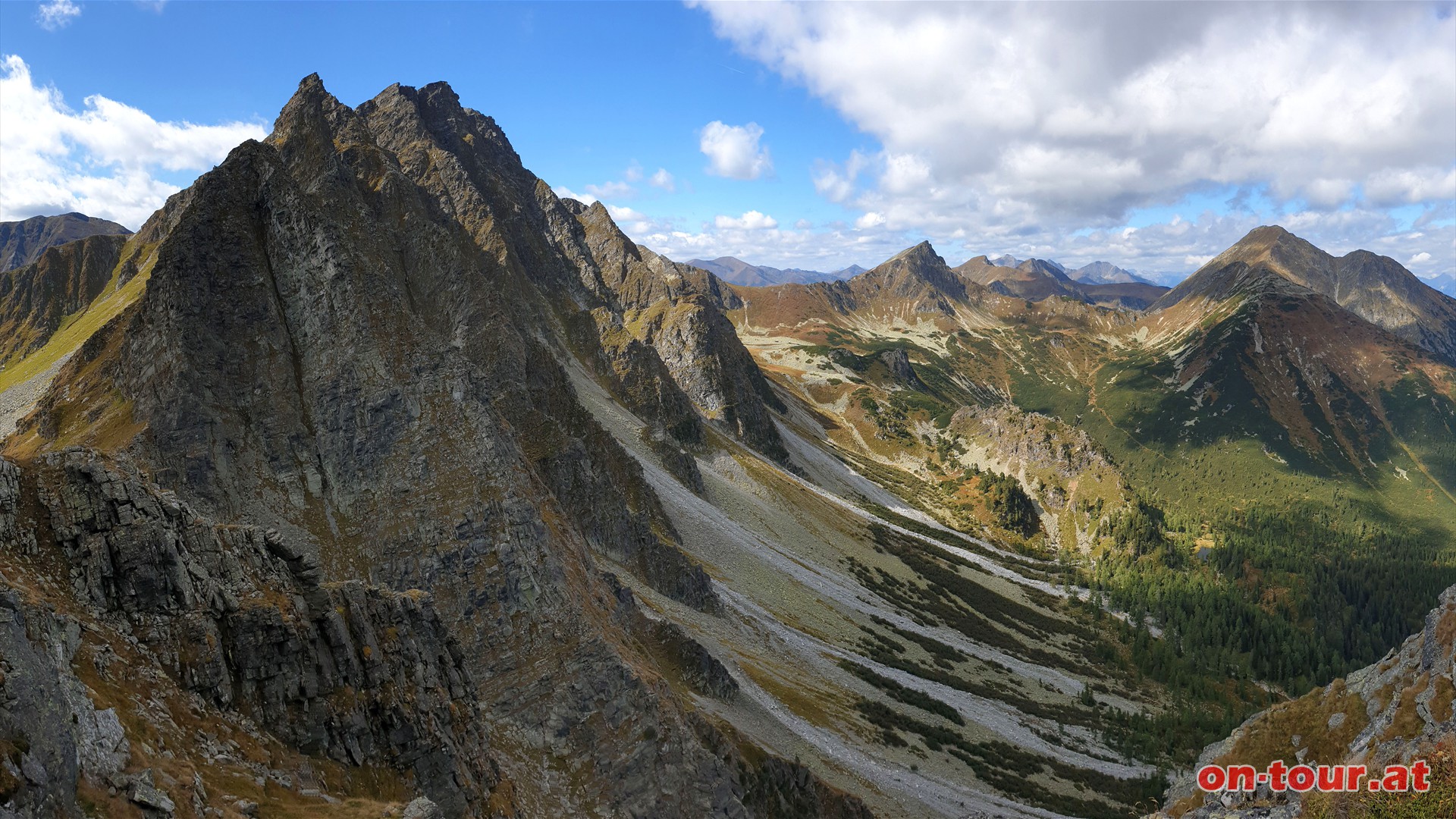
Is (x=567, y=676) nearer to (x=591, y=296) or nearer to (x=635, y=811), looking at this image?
(x=635, y=811)

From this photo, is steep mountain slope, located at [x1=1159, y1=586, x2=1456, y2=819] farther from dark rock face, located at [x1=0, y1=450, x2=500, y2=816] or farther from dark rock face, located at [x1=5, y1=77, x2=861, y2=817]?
dark rock face, located at [x1=0, y1=450, x2=500, y2=816]

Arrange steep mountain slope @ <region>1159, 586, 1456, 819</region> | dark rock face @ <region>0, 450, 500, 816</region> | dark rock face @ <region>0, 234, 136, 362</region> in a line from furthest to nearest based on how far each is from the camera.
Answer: dark rock face @ <region>0, 234, 136, 362</region> → steep mountain slope @ <region>1159, 586, 1456, 819</region> → dark rock face @ <region>0, 450, 500, 816</region>

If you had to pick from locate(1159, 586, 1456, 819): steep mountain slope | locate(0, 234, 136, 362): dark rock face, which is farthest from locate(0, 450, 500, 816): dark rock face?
locate(0, 234, 136, 362): dark rock face

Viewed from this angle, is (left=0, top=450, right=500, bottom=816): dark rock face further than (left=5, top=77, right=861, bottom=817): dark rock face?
No

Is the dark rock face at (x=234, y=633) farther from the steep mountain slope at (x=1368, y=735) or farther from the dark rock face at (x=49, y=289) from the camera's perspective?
the dark rock face at (x=49, y=289)

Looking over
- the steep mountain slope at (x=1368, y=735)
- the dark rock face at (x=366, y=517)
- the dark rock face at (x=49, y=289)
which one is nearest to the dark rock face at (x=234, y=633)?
the dark rock face at (x=366, y=517)
